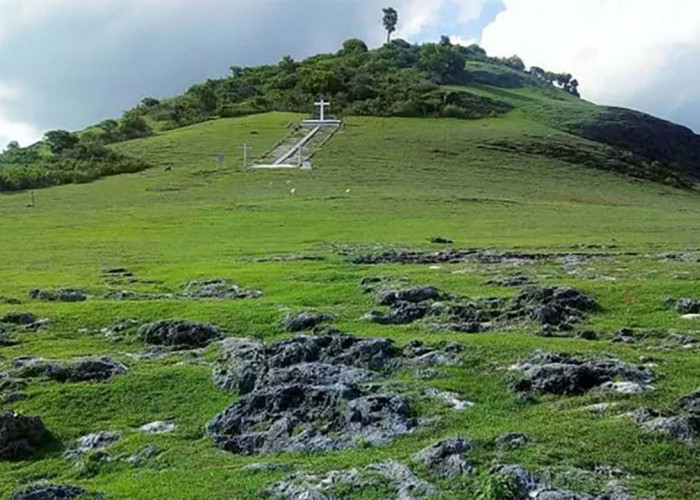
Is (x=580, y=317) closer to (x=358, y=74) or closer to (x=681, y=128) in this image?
(x=681, y=128)

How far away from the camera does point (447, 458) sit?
48.4ft

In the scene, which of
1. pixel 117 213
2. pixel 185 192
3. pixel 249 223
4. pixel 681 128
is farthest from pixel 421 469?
pixel 681 128

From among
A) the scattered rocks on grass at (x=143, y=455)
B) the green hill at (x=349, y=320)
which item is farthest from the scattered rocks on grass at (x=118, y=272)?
the scattered rocks on grass at (x=143, y=455)

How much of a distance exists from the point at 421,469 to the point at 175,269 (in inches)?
1088

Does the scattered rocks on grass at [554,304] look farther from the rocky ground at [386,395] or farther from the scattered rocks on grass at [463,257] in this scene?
the scattered rocks on grass at [463,257]

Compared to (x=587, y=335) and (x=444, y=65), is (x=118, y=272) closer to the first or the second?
(x=587, y=335)

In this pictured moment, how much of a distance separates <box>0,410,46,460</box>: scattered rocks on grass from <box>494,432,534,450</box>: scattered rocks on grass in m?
9.09

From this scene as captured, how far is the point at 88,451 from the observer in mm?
17453

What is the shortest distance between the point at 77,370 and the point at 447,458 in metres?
10.7

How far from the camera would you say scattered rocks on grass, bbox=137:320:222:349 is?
80.8 ft

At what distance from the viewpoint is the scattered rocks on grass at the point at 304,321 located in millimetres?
25500

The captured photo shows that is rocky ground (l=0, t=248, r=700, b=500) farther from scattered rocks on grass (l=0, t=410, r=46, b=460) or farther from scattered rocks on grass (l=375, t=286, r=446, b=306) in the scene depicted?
scattered rocks on grass (l=375, t=286, r=446, b=306)

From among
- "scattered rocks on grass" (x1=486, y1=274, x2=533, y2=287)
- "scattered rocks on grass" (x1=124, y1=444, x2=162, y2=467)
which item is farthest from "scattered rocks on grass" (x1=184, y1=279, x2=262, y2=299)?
"scattered rocks on grass" (x1=124, y1=444, x2=162, y2=467)

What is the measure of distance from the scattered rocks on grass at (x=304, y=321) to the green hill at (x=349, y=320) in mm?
384
